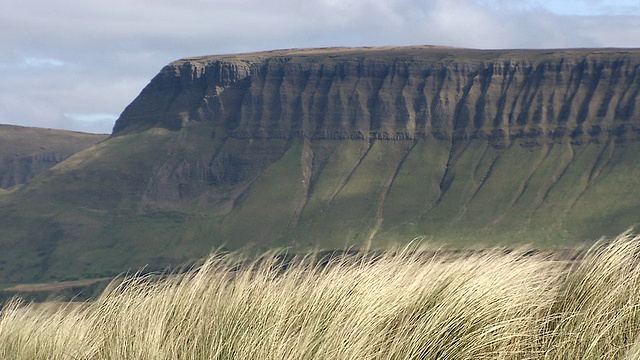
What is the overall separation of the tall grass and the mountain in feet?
331

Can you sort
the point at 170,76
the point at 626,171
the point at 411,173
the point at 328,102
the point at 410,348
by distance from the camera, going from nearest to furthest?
the point at 410,348 < the point at 626,171 < the point at 411,173 < the point at 328,102 < the point at 170,76

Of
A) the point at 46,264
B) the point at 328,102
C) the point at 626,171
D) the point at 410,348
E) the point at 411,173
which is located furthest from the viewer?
the point at 328,102

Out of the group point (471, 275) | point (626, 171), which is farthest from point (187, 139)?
point (471, 275)

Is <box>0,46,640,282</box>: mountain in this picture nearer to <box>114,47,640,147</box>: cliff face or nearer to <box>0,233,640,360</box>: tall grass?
<box>114,47,640,147</box>: cliff face

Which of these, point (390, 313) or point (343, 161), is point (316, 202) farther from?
point (390, 313)

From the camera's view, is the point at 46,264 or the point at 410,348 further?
the point at 46,264

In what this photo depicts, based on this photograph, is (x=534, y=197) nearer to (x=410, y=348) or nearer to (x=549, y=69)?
(x=549, y=69)

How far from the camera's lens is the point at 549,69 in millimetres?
147000

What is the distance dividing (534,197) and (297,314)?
117 meters

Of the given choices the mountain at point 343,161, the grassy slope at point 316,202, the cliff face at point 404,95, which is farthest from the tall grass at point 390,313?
the cliff face at point 404,95

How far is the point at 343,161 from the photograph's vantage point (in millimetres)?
145250

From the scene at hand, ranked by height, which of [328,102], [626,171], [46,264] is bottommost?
[46,264]

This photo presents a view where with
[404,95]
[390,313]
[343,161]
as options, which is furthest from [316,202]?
[390,313]

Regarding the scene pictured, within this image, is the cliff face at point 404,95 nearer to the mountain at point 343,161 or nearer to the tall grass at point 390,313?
the mountain at point 343,161
